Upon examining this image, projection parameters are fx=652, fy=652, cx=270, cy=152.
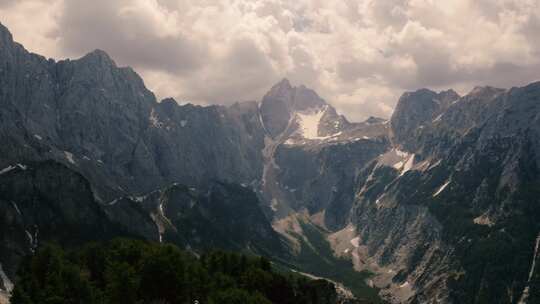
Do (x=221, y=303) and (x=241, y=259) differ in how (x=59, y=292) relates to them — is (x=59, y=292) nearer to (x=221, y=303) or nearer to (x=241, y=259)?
(x=221, y=303)

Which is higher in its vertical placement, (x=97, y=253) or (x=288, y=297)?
(x=97, y=253)

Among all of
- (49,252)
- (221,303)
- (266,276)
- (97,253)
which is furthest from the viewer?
(97,253)

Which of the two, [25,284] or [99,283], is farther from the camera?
[99,283]

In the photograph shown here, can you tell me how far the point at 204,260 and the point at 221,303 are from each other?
69.4 meters

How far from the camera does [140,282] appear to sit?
134750 millimetres

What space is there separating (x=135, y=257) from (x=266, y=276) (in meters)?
33.7

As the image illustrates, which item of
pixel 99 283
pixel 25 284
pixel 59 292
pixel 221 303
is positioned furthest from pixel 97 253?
pixel 221 303

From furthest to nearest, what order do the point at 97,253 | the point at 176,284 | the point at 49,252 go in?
the point at 97,253 < the point at 49,252 < the point at 176,284

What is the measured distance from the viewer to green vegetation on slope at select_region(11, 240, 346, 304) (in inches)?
5074

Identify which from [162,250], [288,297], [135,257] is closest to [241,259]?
[288,297]

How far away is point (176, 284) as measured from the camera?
13588 centimetres

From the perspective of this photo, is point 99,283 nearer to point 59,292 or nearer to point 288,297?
point 59,292

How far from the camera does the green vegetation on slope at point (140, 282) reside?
129m

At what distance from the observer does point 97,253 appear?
18250 cm
